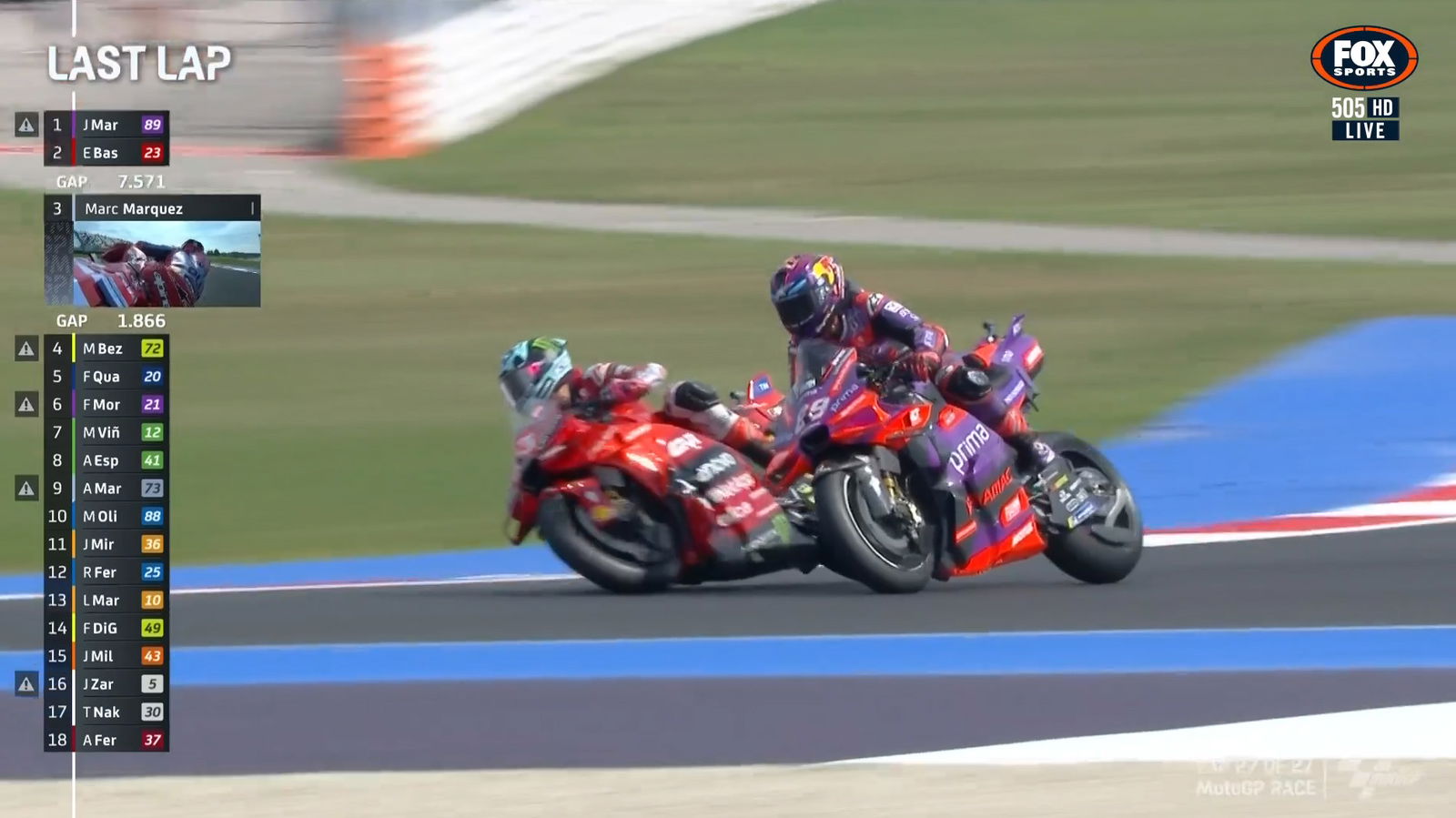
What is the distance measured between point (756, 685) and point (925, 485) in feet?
6.22

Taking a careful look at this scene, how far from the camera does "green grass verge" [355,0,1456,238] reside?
91.0 ft

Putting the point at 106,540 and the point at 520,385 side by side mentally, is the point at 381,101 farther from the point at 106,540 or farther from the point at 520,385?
the point at 106,540

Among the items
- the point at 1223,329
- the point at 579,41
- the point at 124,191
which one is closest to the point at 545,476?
the point at 124,191

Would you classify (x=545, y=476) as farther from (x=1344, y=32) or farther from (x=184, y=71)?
(x=1344, y=32)

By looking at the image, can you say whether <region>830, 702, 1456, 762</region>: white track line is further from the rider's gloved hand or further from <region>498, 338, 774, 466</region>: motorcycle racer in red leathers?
<region>498, 338, 774, 466</region>: motorcycle racer in red leathers

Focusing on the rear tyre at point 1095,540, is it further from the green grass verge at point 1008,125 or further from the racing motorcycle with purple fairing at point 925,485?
the green grass verge at point 1008,125

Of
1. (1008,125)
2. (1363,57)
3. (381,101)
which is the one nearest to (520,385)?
(381,101)

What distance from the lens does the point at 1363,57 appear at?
2983 cm

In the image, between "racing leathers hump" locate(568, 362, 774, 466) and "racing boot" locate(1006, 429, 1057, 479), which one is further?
"racing boot" locate(1006, 429, 1057, 479)

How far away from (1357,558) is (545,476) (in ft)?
12.1

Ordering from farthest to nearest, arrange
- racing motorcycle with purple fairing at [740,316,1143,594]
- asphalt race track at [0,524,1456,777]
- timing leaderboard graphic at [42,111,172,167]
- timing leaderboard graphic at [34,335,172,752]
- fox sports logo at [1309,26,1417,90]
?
1. fox sports logo at [1309,26,1417,90]
2. racing motorcycle with purple fairing at [740,316,1143,594]
3. asphalt race track at [0,524,1456,777]
4. timing leaderboard graphic at [42,111,172,167]
5. timing leaderboard graphic at [34,335,172,752]

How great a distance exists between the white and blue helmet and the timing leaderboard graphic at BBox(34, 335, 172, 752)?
3.19 meters

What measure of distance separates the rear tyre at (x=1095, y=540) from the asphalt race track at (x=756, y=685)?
109mm

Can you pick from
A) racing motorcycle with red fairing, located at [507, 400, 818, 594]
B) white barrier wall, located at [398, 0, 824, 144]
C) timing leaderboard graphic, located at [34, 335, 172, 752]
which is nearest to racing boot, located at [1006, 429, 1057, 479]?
racing motorcycle with red fairing, located at [507, 400, 818, 594]
